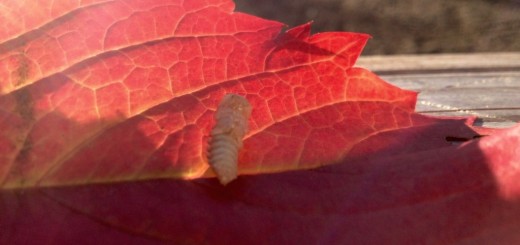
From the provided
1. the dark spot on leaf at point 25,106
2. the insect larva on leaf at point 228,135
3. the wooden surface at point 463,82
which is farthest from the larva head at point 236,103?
the wooden surface at point 463,82

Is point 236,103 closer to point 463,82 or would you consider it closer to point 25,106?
point 25,106

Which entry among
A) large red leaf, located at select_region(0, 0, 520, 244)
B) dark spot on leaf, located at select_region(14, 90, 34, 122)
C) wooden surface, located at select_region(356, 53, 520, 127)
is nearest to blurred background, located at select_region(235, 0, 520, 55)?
wooden surface, located at select_region(356, 53, 520, 127)

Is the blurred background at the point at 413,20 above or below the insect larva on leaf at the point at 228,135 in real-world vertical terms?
below

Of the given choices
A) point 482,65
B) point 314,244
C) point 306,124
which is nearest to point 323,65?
point 306,124

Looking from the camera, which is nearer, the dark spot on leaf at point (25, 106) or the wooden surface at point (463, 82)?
the dark spot on leaf at point (25, 106)

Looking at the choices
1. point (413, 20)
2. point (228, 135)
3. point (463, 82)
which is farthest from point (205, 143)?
point (413, 20)

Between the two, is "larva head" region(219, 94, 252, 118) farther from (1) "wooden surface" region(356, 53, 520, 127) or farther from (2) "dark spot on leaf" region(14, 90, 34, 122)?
(1) "wooden surface" region(356, 53, 520, 127)

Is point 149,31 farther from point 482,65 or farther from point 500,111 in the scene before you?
point 482,65

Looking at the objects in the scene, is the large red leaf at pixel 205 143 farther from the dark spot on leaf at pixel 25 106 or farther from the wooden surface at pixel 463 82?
the wooden surface at pixel 463 82
